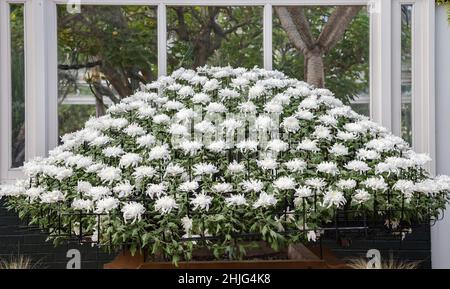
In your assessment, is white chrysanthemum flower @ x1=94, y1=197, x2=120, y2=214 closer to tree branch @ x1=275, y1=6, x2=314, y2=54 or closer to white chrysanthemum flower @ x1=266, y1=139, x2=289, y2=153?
white chrysanthemum flower @ x1=266, y1=139, x2=289, y2=153

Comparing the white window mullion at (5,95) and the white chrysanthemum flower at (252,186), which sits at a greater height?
the white window mullion at (5,95)

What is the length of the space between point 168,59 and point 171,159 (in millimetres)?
1299

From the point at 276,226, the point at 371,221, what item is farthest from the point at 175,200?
the point at 371,221

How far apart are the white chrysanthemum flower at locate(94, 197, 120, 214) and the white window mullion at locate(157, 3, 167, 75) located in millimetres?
1468

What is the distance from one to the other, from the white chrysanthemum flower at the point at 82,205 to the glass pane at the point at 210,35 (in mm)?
1463

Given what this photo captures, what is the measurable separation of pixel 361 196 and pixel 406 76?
1572 mm

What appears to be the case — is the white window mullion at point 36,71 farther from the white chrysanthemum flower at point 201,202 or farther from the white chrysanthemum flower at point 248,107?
the white chrysanthemum flower at point 201,202

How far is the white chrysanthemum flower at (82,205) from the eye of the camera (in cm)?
220

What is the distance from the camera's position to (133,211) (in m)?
2.08

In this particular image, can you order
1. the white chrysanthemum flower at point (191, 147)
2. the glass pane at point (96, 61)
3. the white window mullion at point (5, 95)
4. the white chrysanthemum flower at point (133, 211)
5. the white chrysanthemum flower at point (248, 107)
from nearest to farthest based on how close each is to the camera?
the white chrysanthemum flower at point (133, 211)
the white chrysanthemum flower at point (191, 147)
the white chrysanthemum flower at point (248, 107)
the white window mullion at point (5, 95)
the glass pane at point (96, 61)

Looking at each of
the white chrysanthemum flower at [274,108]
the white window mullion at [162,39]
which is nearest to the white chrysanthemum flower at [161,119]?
the white chrysanthemum flower at [274,108]

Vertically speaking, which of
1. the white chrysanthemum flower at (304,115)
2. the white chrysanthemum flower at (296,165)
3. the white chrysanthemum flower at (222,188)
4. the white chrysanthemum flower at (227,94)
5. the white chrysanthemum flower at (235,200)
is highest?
the white chrysanthemum flower at (227,94)

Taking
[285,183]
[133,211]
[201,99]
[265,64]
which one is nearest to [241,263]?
[285,183]

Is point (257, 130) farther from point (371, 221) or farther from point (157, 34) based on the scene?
point (157, 34)
